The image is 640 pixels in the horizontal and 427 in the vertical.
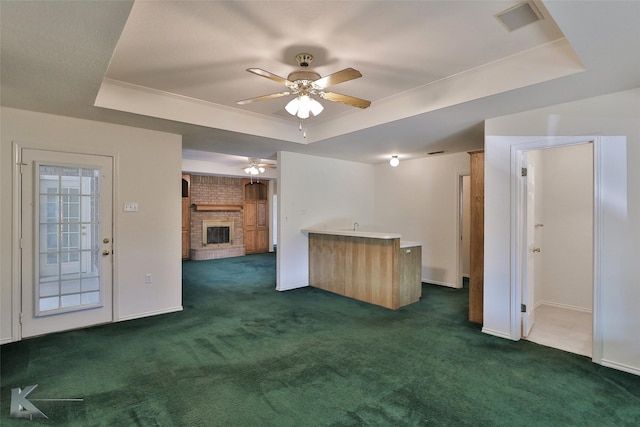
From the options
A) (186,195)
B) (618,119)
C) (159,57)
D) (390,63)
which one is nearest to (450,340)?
(618,119)

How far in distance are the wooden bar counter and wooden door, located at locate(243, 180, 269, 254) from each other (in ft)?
16.6

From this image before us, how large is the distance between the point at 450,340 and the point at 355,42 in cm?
303

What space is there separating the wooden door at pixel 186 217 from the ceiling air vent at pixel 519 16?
8.30m

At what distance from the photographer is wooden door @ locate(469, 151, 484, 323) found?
375cm

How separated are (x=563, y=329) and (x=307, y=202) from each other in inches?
161

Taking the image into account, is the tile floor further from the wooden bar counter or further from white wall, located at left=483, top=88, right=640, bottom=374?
the wooden bar counter

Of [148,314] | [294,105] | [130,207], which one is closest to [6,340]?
[148,314]

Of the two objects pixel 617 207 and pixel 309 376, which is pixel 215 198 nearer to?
pixel 309 376

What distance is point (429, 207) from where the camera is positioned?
6.06 m

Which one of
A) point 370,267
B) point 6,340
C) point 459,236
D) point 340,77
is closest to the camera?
point 340,77

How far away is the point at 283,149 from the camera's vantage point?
5.32 metres

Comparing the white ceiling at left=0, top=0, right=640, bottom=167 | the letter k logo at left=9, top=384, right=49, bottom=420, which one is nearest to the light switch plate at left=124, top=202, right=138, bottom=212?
the white ceiling at left=0, top=0, right=640, bottom=167

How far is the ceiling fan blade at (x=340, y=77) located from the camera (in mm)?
2250

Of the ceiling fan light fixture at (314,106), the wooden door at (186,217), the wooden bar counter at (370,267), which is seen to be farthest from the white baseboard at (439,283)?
the wooden door at (186,217)
